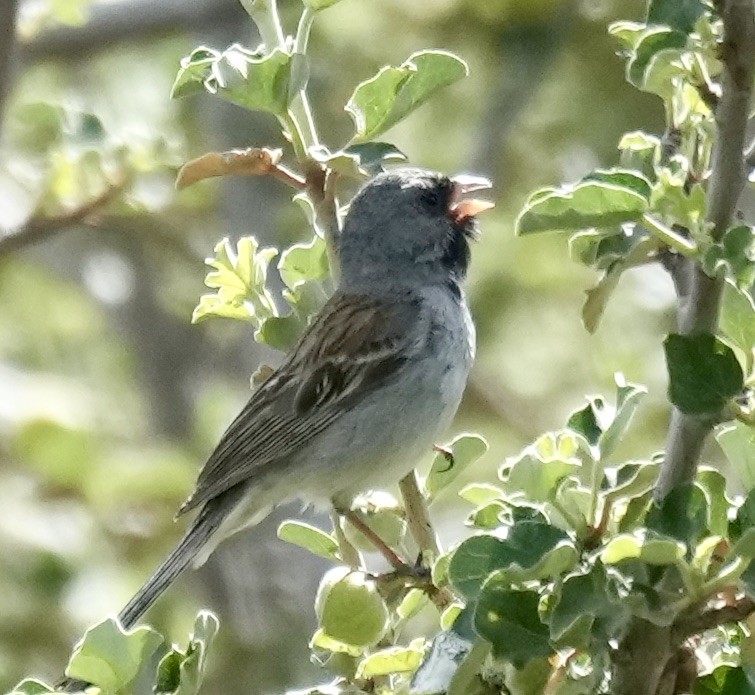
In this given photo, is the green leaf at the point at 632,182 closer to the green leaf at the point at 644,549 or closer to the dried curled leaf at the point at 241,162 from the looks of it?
the green leaf at the point at 644,549

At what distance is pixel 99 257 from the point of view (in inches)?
226

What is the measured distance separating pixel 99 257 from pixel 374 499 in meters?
4.13

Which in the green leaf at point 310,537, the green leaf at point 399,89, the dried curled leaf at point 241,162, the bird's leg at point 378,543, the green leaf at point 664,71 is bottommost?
the bird's leg at point 378,543

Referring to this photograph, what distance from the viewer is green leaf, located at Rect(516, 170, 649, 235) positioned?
1225 millimetres

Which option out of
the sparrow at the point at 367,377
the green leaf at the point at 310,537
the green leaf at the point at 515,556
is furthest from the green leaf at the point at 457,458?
the sparrow at the point at 367,377

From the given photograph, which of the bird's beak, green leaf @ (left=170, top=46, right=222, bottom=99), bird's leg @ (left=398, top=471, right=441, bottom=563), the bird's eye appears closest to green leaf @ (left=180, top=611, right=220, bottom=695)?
bird's leg @ (left=398, top=471, right=441, bottom=563)

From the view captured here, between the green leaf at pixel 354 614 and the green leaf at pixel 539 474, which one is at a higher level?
the green leaf at pixel 539 474

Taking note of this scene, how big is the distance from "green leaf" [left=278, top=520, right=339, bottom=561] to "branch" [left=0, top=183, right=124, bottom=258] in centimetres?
119

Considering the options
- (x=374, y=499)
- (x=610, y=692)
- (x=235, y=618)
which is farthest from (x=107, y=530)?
(x=610, y=692)

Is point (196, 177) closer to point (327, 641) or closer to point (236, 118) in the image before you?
point (327, 641)

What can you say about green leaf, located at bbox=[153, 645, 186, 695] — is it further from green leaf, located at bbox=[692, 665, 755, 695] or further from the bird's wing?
the bird's wing

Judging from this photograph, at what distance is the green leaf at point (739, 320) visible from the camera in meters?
1.26

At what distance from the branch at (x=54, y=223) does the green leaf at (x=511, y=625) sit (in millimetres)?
1660

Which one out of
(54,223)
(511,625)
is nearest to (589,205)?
(511,625)
